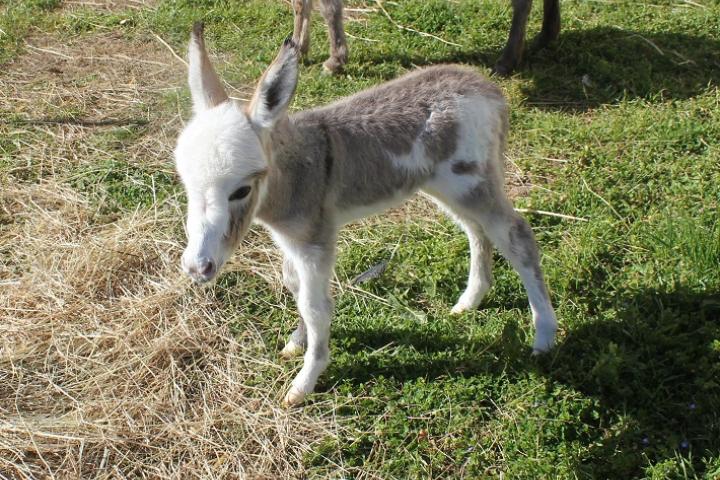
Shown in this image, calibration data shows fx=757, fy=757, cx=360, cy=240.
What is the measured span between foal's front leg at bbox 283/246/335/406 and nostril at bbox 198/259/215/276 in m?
0.65

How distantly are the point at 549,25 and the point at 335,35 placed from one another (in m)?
1.88

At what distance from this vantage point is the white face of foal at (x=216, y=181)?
9.50 feet

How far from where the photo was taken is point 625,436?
11.3 feet

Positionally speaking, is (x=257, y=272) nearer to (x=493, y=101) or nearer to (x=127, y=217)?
(x=127, y=217)

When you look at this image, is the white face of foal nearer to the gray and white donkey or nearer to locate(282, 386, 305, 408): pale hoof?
the gray and white donkey

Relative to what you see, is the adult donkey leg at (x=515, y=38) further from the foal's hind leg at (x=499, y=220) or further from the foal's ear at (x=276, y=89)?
the foal's ear at (x=276, y=89)

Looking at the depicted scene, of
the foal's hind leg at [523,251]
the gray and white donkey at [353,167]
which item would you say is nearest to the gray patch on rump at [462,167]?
the gray and white donkey at [353,167]

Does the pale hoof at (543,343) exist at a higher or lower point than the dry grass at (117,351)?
higher

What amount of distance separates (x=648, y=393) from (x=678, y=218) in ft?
4.62

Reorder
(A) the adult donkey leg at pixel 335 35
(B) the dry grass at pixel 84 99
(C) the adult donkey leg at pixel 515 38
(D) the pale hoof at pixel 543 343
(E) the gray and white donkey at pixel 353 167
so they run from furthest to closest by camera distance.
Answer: (A) the adult donkey leg at pixel 335 35 → (C) the adult donkey leg at pixel 515 38 → (B) the dry grass at pixel 84 99 → (D) the pale hoof at pixel 543 343 → (E) the gray and white donkey at pixel 353 167

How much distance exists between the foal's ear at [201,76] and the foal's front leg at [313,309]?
769 mm

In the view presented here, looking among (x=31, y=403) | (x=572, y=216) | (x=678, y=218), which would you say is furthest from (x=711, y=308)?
(x=31, y=403)

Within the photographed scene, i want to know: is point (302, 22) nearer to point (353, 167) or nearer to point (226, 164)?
point (353, 167)

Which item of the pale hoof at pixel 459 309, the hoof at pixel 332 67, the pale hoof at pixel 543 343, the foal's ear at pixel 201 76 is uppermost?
the foal's ear at pixel 201 76
